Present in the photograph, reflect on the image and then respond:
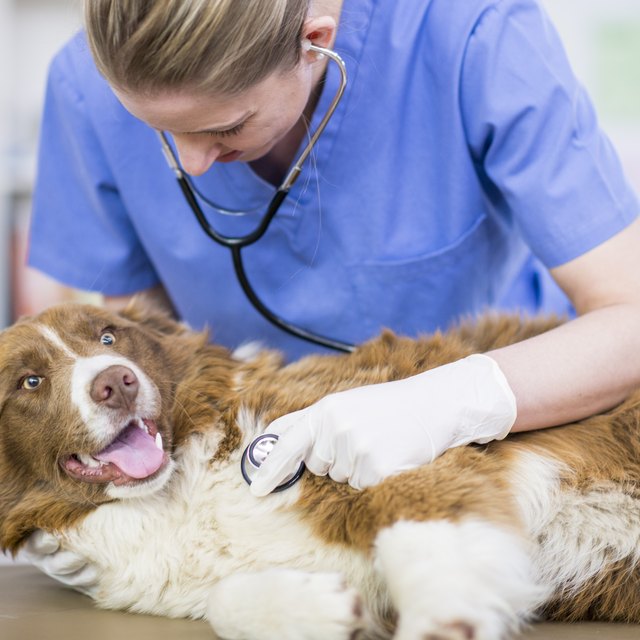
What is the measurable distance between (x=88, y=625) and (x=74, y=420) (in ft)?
1.08

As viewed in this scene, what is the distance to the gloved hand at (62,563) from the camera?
4.98 ft

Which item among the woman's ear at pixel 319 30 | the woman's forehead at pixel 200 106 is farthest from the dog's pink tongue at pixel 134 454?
the woman's ear at pixel 319 30

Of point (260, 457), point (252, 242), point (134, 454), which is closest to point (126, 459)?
point (134, 454)

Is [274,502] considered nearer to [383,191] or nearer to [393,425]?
[393,425]

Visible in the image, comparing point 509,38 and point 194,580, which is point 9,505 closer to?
point 194,580

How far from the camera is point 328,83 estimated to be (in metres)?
1.72

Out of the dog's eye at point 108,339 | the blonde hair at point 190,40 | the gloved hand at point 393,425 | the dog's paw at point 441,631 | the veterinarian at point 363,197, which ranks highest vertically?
the blonde hair at point 190,40

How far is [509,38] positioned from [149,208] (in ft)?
2.86

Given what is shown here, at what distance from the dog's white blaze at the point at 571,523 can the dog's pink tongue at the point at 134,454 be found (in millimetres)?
600

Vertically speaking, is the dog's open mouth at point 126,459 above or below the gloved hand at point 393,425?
below

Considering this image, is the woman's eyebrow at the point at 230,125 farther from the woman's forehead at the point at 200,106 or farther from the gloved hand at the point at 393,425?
the gloved hand at the point at 393,425

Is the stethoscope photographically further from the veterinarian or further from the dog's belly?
the dog's belly

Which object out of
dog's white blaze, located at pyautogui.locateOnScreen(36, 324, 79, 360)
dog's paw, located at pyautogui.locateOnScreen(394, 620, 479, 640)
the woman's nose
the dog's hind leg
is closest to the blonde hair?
the woman's nose

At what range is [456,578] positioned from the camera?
1149mm
